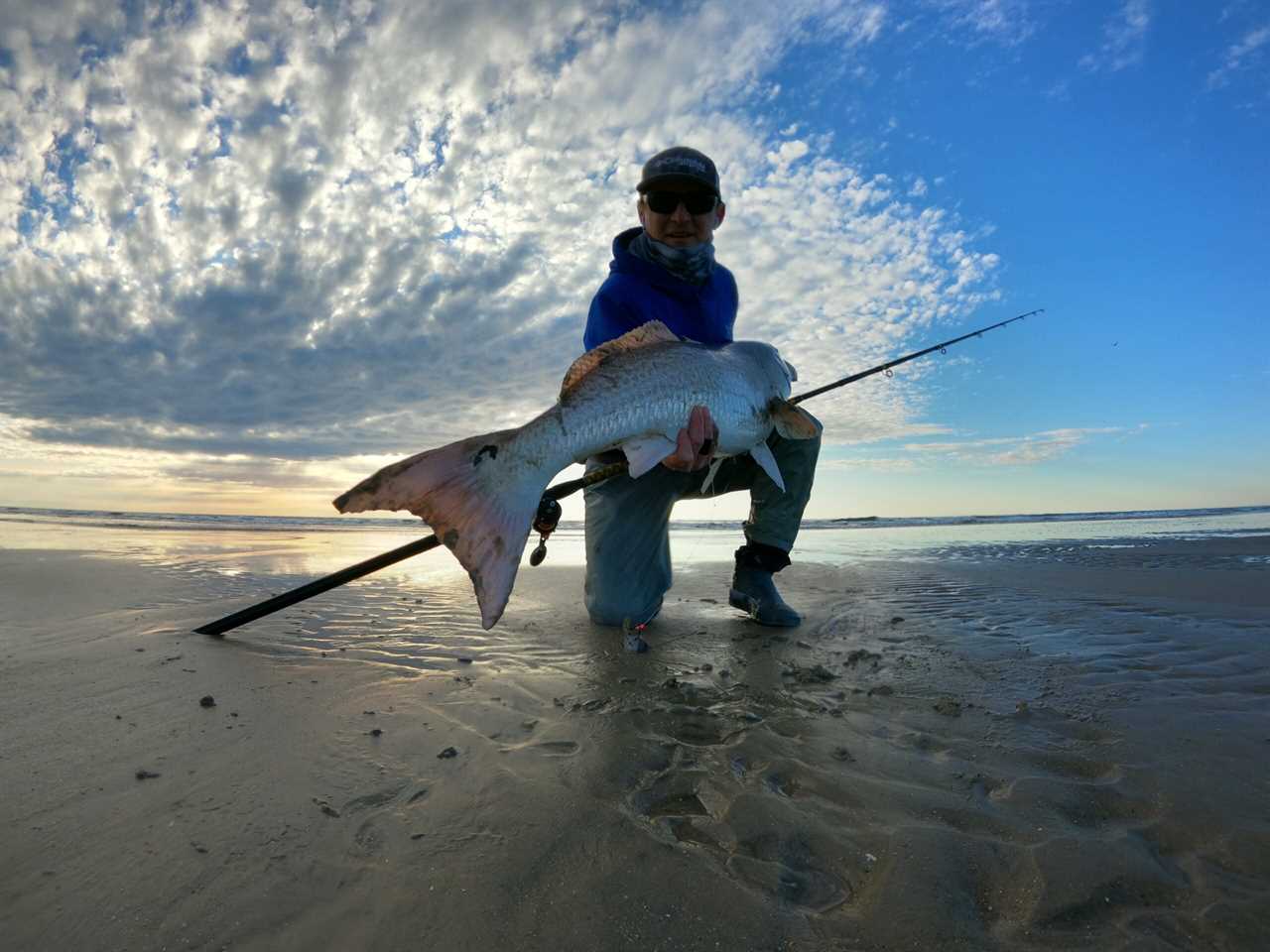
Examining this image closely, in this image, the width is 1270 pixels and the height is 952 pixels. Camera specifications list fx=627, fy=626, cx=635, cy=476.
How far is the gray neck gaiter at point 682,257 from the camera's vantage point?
4.66 meters

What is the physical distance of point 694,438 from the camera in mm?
3248

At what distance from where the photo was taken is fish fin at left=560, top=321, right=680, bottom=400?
2939 mm

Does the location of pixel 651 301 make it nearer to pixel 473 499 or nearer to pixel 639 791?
pixel 473 499

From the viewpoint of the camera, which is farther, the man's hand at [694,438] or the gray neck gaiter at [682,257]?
the gray neck gaiter at [682,257]

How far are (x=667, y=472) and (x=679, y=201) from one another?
6.39 ft

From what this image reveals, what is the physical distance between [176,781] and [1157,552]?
34.1ft

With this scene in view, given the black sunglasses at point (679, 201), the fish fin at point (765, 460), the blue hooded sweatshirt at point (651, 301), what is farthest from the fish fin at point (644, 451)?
the black sunglasses at point (679, 201)

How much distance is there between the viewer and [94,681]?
9.16 ft

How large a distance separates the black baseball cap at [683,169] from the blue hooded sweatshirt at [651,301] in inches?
24.7

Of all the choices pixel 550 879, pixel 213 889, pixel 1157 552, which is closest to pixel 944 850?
A: pixel 550 879

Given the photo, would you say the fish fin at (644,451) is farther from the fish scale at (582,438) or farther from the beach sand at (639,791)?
the beach sand at (639,791)

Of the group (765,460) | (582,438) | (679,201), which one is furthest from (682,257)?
(582,438)

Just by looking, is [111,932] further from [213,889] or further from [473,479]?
[473,479]

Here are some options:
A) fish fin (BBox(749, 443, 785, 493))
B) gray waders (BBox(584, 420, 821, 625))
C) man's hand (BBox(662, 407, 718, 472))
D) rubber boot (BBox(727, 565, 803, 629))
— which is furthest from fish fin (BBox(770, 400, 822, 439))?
rubber boot (BBox(727, 565, 803, 629))
